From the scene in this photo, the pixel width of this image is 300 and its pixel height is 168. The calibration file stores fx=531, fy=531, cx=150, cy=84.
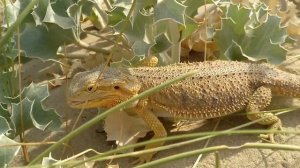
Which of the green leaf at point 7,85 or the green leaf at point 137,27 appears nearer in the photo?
the green leaf at point 7,85

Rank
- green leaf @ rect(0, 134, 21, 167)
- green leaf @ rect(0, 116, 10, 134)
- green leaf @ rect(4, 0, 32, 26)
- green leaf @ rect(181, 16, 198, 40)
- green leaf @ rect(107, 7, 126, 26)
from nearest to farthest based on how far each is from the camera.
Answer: green leaf @ rect(0, 134, 21, 167)
green leaf @ rect(0, 116, 10, 134)
green leaf @ rect(4, 0, 32, 26)
green leaf @ rect(181, 16, 198, 40)
green leaf @ rect(107, 7, 126, 26)

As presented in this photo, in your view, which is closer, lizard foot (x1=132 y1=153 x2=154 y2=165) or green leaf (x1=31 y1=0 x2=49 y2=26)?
lizard foot (x1=132 y1=153 x2=154 y2=165)

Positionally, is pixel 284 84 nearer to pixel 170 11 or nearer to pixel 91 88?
pixel 170 11

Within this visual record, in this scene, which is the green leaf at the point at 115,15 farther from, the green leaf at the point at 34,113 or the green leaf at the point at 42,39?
the green leaf at the point at 34,113

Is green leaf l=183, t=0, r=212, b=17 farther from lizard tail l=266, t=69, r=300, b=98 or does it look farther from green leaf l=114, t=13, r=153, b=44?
lizard tail l=266, t=69, r=300, b=98

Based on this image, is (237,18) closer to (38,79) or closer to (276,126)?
(276,126)

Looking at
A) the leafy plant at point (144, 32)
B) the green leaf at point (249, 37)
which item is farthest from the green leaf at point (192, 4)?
the green leaf at point (249, 37)

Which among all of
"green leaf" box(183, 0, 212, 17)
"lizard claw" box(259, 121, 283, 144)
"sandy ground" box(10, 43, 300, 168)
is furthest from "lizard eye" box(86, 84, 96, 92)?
"lizard claw" box(259, 121, 283, 144)

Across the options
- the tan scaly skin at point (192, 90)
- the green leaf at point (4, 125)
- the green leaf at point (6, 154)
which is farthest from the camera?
the tan scaly skin at point (192, 90)
